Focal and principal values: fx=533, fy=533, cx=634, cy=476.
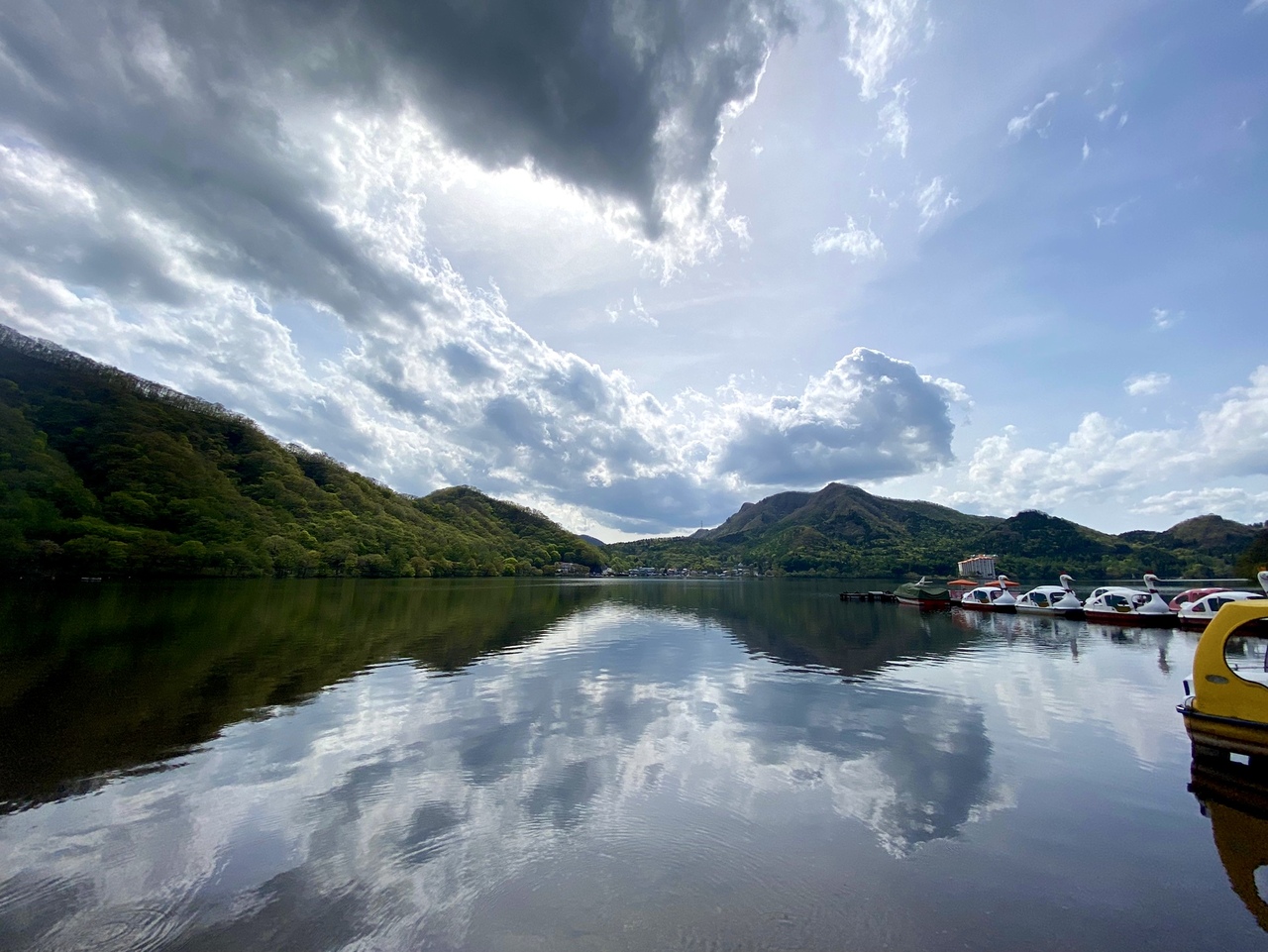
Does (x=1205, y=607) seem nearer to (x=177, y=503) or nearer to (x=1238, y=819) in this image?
(x=1238, y=819)

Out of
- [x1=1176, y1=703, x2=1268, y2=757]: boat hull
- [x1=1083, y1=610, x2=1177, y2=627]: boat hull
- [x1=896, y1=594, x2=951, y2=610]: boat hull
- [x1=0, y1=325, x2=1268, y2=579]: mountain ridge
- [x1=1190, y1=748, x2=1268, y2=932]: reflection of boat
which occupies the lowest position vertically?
[x1=1190, y1=748, x2=1268, y2=932]: reflection of boat

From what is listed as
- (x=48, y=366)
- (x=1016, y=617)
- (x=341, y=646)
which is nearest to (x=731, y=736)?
(x=341, y=646)

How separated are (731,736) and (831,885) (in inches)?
307

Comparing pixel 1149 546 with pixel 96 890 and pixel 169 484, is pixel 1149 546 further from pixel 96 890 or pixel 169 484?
pixel 169 484

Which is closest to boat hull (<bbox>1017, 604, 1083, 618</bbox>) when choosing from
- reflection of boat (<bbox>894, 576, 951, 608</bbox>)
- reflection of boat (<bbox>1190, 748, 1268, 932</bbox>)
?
reflection of boat (<bbox>894, 576, 951, 608</bbox>)

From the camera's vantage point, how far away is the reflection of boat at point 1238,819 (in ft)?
25.7

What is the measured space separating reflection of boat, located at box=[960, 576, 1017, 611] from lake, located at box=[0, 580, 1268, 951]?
3918cm

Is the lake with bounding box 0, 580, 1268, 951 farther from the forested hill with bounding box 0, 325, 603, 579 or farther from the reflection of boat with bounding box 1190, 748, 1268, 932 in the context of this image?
the forested hill with bounding box 0, 325, 603, 579

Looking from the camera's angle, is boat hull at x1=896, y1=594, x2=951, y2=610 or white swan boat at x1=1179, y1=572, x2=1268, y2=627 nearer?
white swan boat at x1=1179, y1=572, x2=1268, y2=627

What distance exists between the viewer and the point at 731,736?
49.9ft

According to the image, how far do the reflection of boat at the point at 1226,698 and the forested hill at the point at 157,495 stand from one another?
115033 millimetres

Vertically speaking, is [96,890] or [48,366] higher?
[48,366]

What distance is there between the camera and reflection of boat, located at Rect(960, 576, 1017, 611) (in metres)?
58.1

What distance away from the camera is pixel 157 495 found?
108250mm
